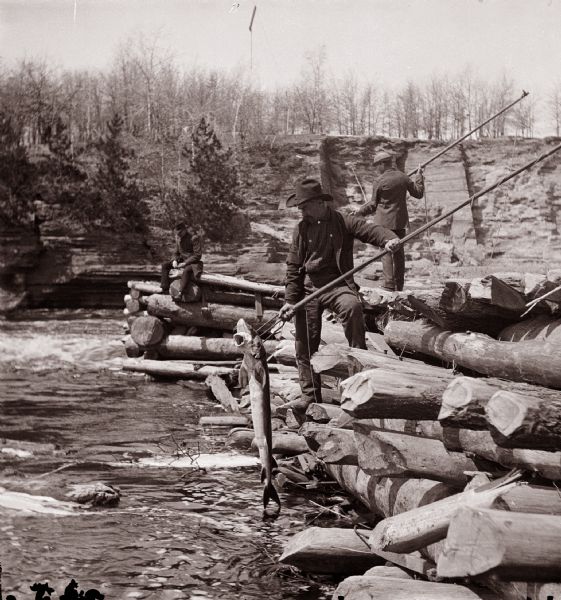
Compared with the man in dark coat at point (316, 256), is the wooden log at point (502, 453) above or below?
below

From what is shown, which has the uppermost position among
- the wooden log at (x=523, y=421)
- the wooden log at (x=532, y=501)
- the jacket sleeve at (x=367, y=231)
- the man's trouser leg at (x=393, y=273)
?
the jacket sleeve at (x=367, y=231)

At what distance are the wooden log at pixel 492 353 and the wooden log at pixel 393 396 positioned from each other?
595 mm

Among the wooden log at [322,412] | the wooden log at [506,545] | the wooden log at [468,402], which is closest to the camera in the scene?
the wooden log at [506,545]

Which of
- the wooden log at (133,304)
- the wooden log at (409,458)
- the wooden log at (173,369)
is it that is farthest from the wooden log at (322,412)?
the wooden log at (133,304)

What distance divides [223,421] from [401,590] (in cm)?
601

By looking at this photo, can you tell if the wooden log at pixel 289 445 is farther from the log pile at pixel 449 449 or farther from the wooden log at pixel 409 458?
the wooden log at pixel 409 458

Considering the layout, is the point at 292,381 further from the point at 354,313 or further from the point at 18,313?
the point at 18,313

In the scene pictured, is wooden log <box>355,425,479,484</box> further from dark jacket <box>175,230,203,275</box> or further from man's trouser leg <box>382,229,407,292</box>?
dark jacket <box>175,230,203,275</box>

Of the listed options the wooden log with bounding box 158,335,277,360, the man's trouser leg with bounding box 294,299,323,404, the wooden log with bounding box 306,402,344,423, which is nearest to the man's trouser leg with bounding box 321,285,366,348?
the man's trouser leg with bounding box 294,299,323,404

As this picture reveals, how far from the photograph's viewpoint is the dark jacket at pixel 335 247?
7.34m

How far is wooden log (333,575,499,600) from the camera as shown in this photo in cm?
341

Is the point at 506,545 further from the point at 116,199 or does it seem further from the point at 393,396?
the point at 116,199

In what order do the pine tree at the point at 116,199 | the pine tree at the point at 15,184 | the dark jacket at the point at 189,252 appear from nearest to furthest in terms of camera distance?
the dark jacket at the point at 189,252, the pine tree at the point at 15,184, the pine tree at the point at 116,199

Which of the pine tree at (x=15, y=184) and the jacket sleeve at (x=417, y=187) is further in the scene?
the pine tree at (x=15, y=184)
